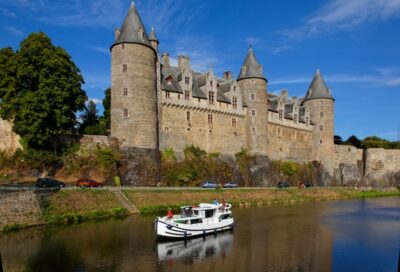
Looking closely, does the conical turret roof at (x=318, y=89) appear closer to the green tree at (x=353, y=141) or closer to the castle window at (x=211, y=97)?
the castle window at (x=211, y=97)

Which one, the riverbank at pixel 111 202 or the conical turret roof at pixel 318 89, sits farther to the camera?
the conical turret roof at pixel 318 89

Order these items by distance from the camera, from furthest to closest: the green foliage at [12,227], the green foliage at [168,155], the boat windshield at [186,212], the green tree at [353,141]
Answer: the green tree at [353,141]
the green foliage at [168,155]
the boat windshield at [186,212]
the green foliage at [12,227]

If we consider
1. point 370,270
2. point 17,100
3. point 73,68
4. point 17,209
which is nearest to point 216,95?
point 73,68

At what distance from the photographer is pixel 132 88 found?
46.8 m

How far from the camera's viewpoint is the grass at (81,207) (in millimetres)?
31328

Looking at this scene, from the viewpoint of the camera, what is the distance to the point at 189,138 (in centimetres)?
5403

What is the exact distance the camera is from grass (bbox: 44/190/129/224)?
31328mm

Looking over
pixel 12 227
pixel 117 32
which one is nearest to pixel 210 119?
pixel 117 32

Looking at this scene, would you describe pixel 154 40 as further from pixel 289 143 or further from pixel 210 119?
pixel 289 143

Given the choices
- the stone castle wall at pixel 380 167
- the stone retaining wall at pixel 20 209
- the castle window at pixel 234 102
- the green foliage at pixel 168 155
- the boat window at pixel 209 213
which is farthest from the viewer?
the stone castle wall at pixel 380 167

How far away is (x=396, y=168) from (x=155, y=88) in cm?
5525

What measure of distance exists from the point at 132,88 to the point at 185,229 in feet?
76.7

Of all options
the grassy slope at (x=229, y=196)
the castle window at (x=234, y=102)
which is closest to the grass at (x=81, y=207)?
the grassy slope at (x=229, y=196)

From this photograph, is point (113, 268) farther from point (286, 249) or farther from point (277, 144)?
point (277, 144)
